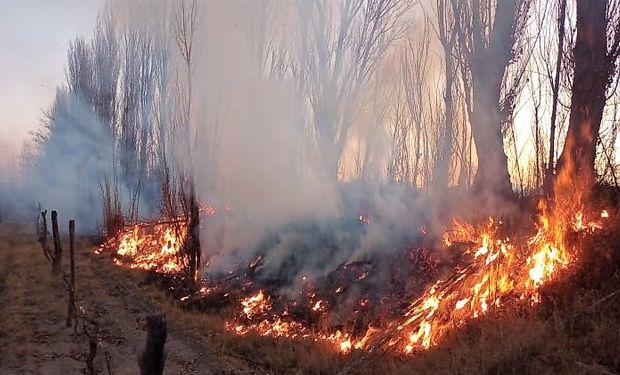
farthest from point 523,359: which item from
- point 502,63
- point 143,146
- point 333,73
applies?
point 143,146

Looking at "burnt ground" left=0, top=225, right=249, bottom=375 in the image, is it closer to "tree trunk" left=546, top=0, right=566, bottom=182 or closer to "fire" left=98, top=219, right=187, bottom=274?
"fire" left=98, top=219, right=187, bottom=274

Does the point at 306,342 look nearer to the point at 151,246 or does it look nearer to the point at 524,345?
the point at 524,345

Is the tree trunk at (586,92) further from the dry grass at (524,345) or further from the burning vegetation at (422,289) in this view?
the dry grass at (524,345)

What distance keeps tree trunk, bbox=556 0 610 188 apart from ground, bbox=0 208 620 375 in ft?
3.38

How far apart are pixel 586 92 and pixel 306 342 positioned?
19.9ft

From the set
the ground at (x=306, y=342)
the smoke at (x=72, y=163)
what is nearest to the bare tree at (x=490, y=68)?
the ground at (x=306, y=342)

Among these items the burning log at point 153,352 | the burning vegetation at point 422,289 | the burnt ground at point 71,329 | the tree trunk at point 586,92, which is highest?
the tree trunk at point 586,92

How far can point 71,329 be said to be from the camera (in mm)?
9883

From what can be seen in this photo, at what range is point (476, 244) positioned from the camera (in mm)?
9008

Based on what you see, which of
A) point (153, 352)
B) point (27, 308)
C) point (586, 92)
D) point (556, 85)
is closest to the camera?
point (153, 352)

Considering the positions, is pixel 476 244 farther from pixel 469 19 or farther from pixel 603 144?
pixel 469 19

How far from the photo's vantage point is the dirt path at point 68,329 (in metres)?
8.14

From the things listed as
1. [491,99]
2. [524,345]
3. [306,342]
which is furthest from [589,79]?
[306,342]

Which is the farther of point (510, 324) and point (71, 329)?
point (71, 329)
